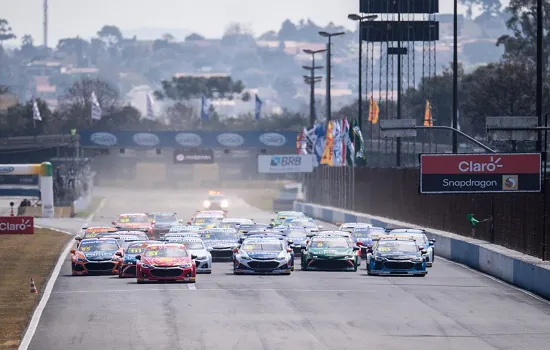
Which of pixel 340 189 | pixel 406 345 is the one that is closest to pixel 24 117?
pixel 340 189

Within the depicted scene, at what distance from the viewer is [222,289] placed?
122ft

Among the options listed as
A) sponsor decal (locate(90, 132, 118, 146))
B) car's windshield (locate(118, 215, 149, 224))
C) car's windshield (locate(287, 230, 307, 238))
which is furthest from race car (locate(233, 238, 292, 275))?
sponsor decal (locate(90, 132, 118, 146))

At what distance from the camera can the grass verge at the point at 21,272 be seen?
95.5ft

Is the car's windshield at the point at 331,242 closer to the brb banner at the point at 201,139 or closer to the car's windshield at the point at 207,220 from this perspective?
the car's windshield at the point at 207,220

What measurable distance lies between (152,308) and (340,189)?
57.8 meters

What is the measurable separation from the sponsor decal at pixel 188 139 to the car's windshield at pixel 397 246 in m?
80.3

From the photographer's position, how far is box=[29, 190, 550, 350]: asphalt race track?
25.9m

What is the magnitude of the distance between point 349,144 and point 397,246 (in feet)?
120

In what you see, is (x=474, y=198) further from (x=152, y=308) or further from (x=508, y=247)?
(x=152, y=308)

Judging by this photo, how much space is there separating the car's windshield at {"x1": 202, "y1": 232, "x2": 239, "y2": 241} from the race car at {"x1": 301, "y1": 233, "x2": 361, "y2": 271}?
6.54 meters

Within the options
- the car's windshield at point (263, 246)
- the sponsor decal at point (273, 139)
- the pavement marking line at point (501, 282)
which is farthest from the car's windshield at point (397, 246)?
the sponsor decal at point (273, 139)

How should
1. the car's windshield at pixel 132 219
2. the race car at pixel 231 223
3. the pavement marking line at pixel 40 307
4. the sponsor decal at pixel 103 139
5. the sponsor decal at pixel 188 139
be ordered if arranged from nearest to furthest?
the pavement marking line at pixel 40 307
the race car at pixel 231 223
the car's windshield at pixel 132 219
the sponsor decal at pixel 103 139
the sponsor decal at pixel 188 139

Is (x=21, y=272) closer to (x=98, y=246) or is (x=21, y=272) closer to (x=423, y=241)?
(x=98, y=246)

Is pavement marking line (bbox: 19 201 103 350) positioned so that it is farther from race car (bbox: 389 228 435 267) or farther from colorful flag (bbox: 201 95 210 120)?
colorful flag (bbox: 201 95 210 120)
